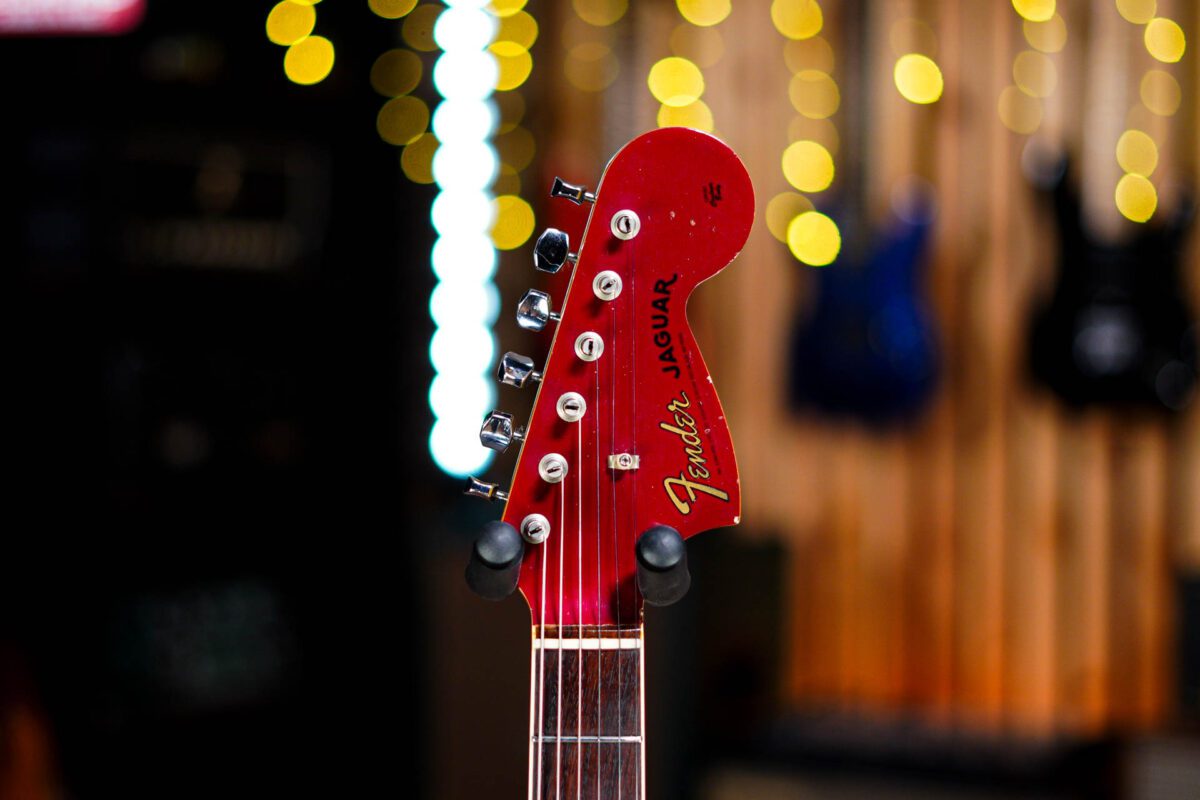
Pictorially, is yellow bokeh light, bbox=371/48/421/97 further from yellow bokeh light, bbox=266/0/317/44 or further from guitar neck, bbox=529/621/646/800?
guitar neck, bbox=529/621/646/800

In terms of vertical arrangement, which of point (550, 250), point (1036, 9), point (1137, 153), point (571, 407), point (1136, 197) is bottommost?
point (571, 407)

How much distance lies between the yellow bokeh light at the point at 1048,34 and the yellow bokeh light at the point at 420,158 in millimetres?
1408

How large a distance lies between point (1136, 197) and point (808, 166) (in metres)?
0.75

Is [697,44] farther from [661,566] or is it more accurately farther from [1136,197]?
[661,566]

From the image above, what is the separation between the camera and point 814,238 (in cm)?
279

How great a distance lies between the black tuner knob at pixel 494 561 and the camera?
779 mm

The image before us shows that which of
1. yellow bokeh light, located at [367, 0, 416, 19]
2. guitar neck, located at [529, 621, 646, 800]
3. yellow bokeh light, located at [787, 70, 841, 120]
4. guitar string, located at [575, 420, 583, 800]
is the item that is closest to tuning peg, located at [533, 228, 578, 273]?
guitar string, located at [575, 420, 583, 800]

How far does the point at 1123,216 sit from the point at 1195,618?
900 millimetres

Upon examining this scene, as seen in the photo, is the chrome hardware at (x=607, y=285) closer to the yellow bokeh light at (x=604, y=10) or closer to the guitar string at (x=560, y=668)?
the guitar string at (x=560, y=668)

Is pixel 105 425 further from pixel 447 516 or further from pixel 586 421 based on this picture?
pixel 586 421

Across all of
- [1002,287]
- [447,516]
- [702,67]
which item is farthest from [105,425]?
[1002,287]

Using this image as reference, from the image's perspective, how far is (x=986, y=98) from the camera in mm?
2762

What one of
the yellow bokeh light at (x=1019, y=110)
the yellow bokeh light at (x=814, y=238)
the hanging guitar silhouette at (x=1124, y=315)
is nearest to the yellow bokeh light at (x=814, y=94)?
the yellow bokeh light at (x=814, y=238)

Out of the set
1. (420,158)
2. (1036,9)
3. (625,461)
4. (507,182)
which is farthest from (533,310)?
(1036,9)
